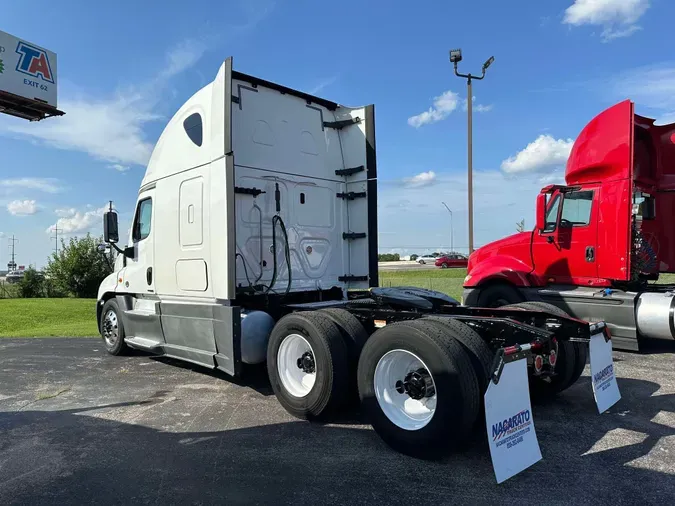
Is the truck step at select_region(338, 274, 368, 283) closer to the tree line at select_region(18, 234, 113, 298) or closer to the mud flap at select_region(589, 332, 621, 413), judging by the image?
the mud flap at select_region(589, 332, 621, 413)

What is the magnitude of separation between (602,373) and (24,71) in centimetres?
2828

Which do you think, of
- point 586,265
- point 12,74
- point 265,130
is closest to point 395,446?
point 265,130

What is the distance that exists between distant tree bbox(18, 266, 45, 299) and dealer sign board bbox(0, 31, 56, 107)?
41.9 feet

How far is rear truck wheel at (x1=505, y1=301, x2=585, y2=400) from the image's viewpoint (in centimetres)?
502

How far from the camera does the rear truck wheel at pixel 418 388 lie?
141 inches

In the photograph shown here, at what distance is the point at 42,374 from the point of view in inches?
286

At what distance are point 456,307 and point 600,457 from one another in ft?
6.76

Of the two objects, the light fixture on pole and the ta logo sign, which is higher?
the ta logo sign

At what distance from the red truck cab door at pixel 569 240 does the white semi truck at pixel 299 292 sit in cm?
344

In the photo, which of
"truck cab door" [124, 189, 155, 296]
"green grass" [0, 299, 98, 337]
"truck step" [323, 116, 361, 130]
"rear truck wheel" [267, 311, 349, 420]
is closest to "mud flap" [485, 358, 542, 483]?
"rear truck wheel" [267, 311, 349, 420]

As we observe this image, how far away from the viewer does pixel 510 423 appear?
3.53 meters

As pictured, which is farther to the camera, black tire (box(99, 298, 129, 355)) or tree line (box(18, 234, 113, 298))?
tree line (box(18, 234, 113, 298))

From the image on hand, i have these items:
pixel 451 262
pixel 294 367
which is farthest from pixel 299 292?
pixel 451 262

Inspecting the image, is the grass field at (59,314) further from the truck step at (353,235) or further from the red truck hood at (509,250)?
the truck step at (353,235)
